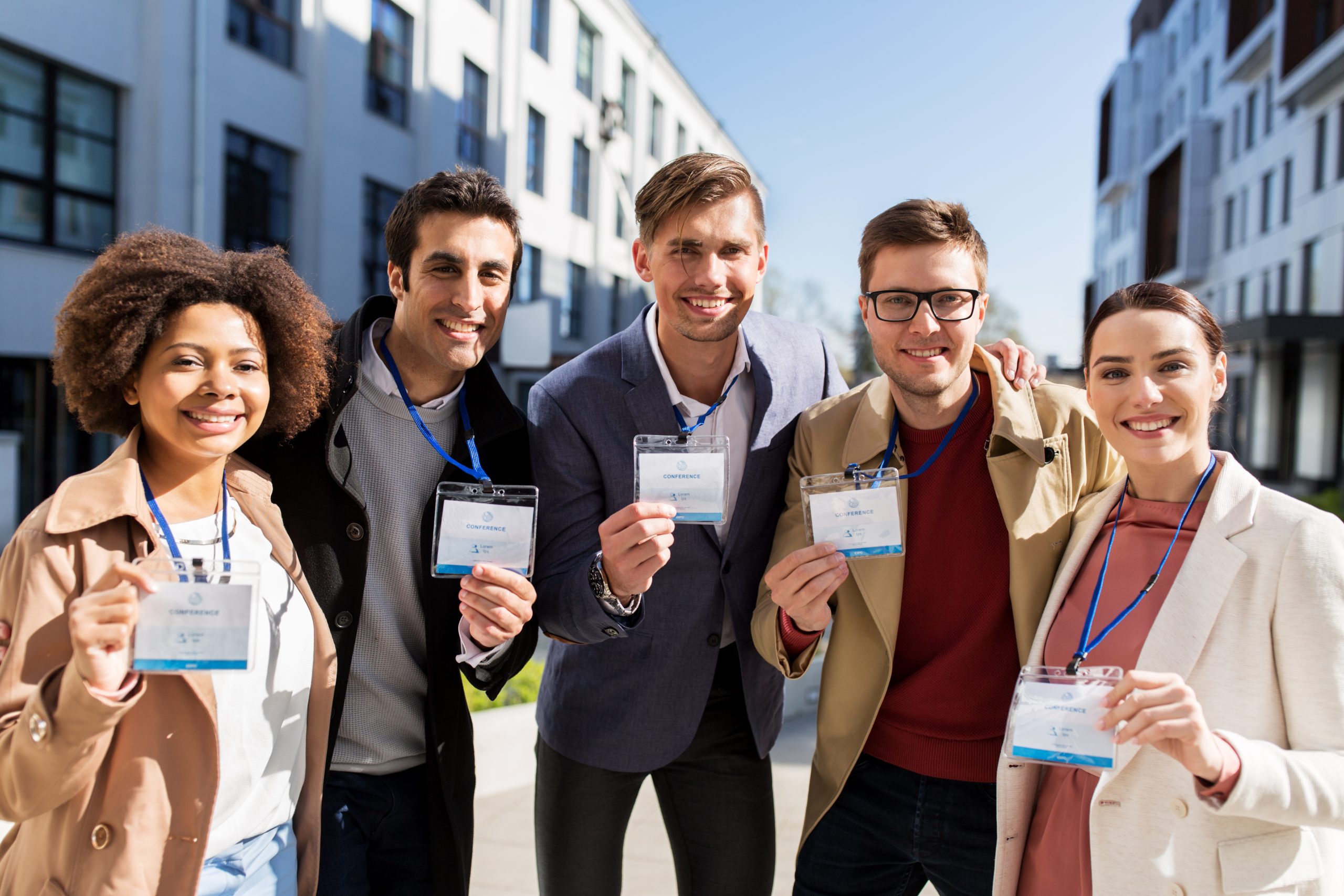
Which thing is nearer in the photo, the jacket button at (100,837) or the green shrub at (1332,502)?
the jacket button at (100,837)

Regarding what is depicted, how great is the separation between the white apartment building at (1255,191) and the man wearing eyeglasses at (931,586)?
47.8 feet

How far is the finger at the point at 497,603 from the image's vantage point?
220cm

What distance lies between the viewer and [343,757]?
2418 mm

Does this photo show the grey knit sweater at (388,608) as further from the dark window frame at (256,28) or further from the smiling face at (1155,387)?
the dark window frame at (256,28)

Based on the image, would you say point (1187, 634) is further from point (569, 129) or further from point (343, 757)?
point (569, 129)

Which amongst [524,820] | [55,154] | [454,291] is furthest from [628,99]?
[454,291]

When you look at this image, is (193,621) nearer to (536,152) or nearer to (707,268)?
(707,268)

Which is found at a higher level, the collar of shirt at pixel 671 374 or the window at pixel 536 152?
the window at pixel 536 152

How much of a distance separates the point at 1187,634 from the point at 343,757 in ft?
6.96

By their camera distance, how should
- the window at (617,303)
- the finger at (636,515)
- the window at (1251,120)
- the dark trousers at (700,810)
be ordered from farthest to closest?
the window at (1251,120) → the window at (617,303) → the dark trousers at (700,810) → the finger at (636,515)

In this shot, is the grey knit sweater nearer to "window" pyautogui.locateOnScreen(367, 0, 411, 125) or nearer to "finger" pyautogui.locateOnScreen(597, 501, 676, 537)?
"finger" pyautogui.locateOnScreen(597, 501, 676, 537)

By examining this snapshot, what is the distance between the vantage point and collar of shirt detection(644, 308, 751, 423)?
284cm

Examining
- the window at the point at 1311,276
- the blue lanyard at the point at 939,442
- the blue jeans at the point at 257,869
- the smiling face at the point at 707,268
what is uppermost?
the window at the point at 1311,276

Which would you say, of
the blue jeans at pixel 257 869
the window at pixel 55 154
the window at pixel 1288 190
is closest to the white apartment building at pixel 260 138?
the window at pixel 55 154
